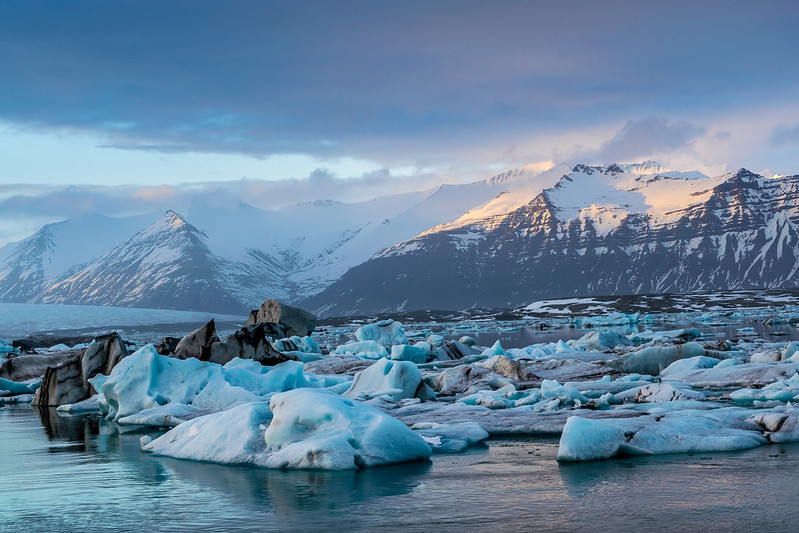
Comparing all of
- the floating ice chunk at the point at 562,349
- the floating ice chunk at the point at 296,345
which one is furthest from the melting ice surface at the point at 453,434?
the floating ice chunk at the point at 296,345

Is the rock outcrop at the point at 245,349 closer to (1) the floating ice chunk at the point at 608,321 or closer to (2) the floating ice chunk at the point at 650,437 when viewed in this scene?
(2) the floating ice chunk at the point at 650,437

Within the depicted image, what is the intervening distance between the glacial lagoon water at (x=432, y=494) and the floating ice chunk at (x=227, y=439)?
373 millimetres

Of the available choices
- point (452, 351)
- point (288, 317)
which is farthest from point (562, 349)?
point (288, 317)

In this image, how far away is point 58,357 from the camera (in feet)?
149

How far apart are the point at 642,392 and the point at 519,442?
7.26 meters

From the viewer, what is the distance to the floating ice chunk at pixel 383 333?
76500 mm

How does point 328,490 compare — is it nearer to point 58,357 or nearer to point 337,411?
point 337,411

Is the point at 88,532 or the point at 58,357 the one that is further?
the point at 58,357

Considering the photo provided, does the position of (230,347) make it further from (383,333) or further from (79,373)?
(383,333)

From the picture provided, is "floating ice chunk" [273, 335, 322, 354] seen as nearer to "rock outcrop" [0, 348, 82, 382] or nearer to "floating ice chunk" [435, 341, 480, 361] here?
"floating ice chunk" [435, 341, 480, 361]

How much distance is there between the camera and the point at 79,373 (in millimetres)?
35125

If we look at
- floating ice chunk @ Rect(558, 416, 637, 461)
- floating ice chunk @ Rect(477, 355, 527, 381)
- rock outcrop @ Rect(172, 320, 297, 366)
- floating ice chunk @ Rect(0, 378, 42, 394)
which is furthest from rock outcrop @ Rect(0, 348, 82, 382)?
floating ice chunk @ Rect(558, 416, 637, 461)

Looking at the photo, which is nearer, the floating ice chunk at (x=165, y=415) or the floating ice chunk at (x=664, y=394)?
the floating ice chunk at (x=664, y=394)

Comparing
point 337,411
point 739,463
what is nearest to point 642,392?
point 739,463
